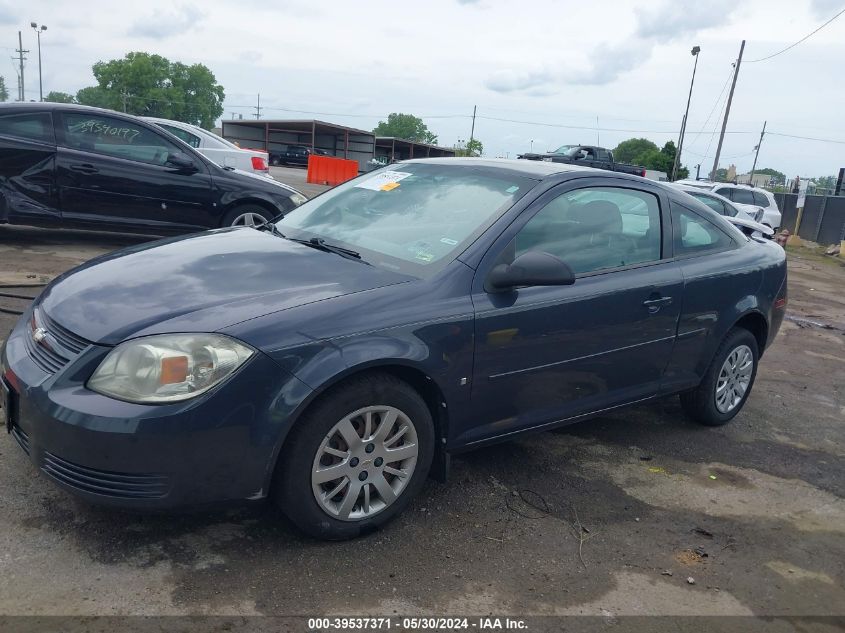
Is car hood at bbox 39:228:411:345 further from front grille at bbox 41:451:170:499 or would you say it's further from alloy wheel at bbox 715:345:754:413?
alloy wheel at bbox 715:345:754:413

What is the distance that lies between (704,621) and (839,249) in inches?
798

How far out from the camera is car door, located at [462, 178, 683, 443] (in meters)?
3.37

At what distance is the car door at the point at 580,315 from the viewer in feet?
11.1

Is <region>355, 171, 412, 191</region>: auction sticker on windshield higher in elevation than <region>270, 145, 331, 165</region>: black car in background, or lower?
higher

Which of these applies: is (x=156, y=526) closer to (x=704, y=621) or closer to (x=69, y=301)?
(x=69, y=301)

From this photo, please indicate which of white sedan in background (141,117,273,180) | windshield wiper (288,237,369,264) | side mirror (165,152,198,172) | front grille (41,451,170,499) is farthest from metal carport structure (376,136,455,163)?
front grille (41,451,170,499)

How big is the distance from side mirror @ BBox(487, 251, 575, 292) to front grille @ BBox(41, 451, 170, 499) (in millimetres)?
1602

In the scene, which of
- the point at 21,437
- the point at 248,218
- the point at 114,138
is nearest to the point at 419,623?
the point at 21,437

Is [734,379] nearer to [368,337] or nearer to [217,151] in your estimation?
[368,337]

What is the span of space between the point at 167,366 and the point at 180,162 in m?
6.05

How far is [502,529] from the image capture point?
3.30m

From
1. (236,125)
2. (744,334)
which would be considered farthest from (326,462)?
(236,125)

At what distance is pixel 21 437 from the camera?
9.38 ft

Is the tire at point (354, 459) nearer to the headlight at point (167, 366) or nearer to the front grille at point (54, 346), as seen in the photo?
the headlight at point (167, 366)
